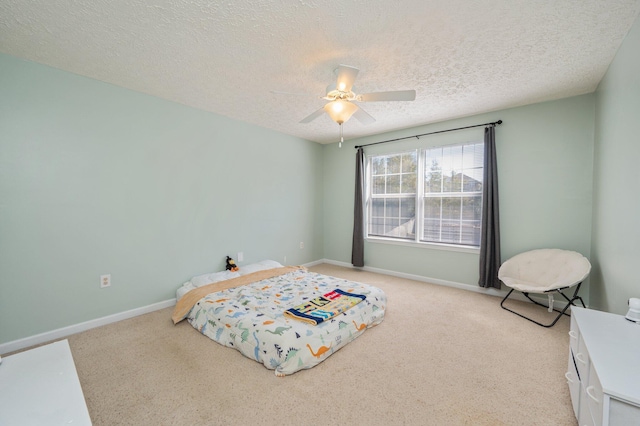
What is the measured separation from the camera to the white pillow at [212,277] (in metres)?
3.24

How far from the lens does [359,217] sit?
15.7ft

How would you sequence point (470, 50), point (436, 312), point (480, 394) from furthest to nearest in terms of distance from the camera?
point (436, 312) < point (470, 50) < point (480, 394)

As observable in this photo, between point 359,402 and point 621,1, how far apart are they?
295cm

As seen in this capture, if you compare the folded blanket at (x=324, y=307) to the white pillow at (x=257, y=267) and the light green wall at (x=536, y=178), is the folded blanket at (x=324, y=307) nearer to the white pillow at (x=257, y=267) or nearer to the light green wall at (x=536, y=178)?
the white pillow at (x=257, y=267)

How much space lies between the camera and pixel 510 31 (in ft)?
6.17

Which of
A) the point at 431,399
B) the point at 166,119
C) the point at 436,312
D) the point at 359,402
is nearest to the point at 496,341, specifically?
the point at 436,312

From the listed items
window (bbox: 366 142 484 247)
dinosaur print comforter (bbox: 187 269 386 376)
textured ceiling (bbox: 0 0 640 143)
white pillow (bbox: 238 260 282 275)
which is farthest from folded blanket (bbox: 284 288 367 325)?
textured ceiling (bbox: 0 0 640 143)

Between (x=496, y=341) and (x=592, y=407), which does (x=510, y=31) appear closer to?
(x=592, y=407)

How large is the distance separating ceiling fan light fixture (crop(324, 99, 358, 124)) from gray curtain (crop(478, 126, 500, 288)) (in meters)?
2.18

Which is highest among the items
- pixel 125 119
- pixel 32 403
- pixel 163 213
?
pixel 125 119

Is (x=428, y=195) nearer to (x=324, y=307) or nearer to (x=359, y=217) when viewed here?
(x=359, y=217)

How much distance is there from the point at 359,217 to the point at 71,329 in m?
3.97

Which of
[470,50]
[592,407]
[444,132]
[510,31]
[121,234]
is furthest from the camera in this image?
[444,132]

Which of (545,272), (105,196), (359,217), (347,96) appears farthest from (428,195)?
(105,196)
